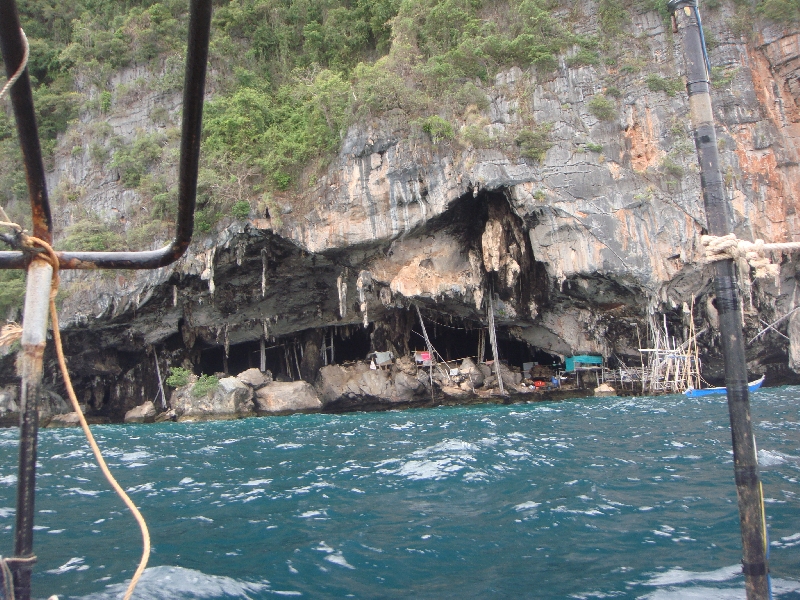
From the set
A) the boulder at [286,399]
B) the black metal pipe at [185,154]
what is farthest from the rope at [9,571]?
the boulder at [286,399]

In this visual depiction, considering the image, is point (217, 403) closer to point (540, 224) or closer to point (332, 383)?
point (332, 383)

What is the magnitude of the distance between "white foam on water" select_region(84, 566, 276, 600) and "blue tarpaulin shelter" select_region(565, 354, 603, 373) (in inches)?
658

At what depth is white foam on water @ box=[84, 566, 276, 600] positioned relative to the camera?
137 inches

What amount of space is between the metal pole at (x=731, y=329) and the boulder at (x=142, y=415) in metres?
18.3

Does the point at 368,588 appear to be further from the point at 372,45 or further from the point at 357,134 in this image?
the point at 372,45

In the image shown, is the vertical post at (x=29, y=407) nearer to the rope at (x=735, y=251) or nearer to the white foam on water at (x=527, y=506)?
the rope at (x=735, y=251)

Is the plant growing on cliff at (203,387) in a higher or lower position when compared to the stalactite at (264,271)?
lower

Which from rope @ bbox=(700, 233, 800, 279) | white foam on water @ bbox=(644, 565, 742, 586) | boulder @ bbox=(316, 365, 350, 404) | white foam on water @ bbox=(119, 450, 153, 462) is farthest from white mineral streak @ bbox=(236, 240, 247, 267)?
rope @ bbox=(700, 233, 800, 279)

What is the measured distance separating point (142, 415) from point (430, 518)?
1607cm

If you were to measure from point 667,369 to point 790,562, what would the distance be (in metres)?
14.3

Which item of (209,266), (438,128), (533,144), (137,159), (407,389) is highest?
(137,159)

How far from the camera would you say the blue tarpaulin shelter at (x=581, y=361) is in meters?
18.8

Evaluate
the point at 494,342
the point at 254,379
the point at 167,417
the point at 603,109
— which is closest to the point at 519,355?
the point at 494,342

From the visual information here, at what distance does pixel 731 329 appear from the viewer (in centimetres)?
268
